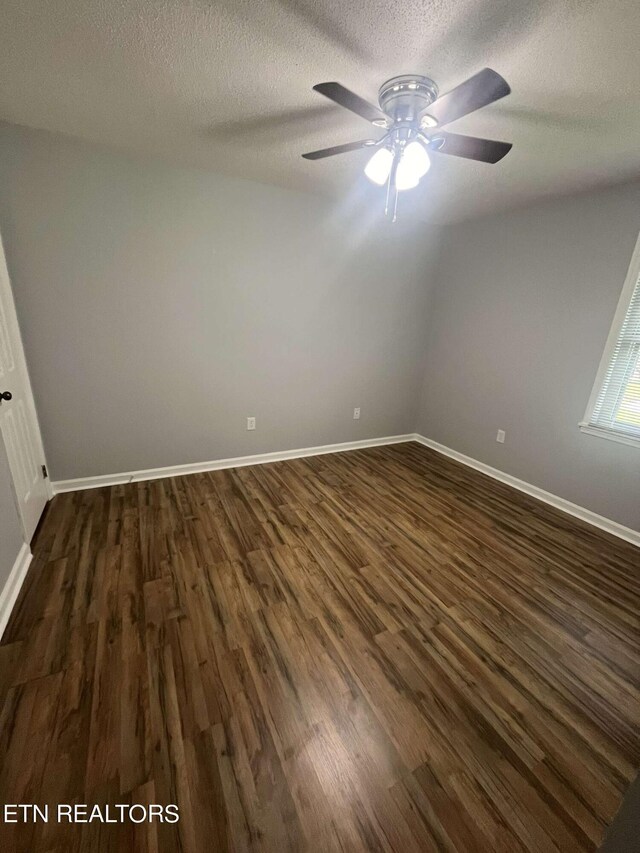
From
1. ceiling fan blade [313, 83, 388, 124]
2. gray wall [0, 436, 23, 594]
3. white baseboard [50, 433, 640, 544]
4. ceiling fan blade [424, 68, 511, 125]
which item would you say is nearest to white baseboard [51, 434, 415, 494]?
white baseboard [50, 433, 640, 544]

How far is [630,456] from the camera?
2402mm

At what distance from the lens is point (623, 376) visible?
7.97 feet

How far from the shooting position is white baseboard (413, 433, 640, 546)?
2.47m

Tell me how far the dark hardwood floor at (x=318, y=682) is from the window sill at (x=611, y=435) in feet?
2.46

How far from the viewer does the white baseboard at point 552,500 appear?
2.47 metres

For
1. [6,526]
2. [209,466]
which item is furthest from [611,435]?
[6,526]

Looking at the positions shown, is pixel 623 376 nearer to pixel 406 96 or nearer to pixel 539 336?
pixel 539 336

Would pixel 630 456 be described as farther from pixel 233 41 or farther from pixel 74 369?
pixel 74 369

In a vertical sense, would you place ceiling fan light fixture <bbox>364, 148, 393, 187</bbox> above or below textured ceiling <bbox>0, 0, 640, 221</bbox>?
below

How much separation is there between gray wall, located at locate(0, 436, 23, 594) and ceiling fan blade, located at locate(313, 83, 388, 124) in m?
2.12

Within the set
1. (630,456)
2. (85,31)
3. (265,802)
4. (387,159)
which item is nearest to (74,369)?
(85,31)

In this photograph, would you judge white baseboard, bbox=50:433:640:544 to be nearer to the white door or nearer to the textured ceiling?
the white door

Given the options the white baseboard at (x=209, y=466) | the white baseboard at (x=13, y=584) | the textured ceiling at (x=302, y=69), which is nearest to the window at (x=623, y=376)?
the textured ceiling at (x=302, y=69)

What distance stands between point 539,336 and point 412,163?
2045 millimetres
